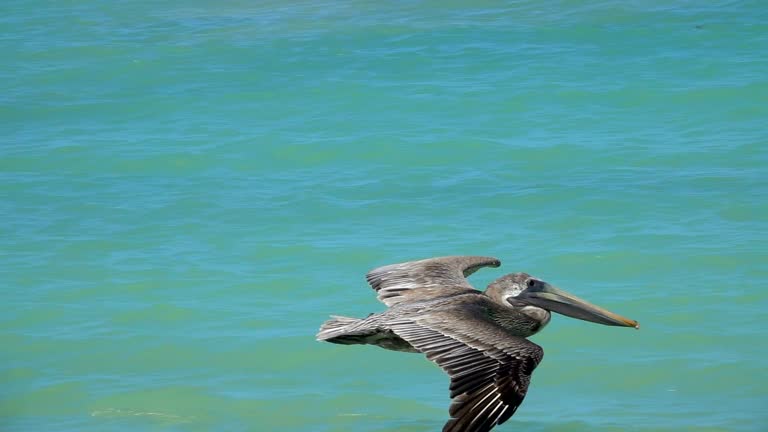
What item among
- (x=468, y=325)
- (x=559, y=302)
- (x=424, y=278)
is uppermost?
(x=424, y=278)

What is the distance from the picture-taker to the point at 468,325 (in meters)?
6.74

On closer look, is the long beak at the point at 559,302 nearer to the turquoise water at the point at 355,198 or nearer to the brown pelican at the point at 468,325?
the brown pelican at the point at 468,325

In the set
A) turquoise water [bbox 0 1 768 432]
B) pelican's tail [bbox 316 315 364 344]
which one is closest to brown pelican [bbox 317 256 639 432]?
pelican's tail [bbox 316 315 364 344]

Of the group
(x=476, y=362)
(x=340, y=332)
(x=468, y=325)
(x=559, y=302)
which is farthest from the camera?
(x=559, y=302)

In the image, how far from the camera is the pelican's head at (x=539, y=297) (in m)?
7.52

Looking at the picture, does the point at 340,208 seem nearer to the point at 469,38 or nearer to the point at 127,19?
the point at 469,38

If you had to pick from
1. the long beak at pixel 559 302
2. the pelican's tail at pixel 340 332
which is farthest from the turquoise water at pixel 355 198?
the pelican's tail at pixel 340 332

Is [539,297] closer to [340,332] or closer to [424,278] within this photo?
[424,278]

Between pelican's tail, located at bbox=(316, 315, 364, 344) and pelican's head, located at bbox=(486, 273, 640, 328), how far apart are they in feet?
2.67

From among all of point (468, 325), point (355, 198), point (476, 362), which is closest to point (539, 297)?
point (468, 325)

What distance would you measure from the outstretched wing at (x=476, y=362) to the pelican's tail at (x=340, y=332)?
1.07ft

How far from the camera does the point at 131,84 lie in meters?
16.2

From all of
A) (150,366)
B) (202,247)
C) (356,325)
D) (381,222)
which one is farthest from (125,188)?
(356,325)

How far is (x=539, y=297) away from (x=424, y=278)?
0.80 m
